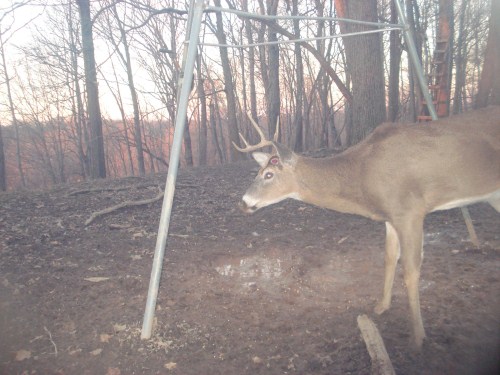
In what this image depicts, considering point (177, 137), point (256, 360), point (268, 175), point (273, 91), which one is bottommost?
point (256, 360)

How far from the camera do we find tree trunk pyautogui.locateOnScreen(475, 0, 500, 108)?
25.7 ft

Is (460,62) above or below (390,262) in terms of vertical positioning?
above

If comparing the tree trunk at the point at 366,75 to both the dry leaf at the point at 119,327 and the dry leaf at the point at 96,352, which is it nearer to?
the dry leaf at the point at 119,327

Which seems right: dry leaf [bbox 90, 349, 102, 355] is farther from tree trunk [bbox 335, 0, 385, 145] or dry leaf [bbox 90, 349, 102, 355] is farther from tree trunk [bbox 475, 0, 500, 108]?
tree trunk [bbox 475, 0, 500, 108]

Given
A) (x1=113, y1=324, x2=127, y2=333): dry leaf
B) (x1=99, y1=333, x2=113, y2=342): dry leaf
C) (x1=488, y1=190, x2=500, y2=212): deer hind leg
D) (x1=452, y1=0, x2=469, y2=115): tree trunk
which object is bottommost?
(x1=99, y1=333, x2=113, y2=342): dry leaf

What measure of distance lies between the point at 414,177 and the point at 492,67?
21.8 feet

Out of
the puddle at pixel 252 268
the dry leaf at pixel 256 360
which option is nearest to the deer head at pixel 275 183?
the puddle at pixel 252 268

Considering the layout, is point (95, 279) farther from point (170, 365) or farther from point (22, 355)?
point (170, 365)

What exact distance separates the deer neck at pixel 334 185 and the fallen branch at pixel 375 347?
0.92 metres

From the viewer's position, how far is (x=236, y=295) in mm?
4027

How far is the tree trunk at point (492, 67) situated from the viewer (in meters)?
7.82

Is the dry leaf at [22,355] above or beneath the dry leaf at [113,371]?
above

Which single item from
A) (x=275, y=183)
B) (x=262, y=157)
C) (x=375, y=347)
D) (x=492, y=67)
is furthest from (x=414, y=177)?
(x=492, y=67)

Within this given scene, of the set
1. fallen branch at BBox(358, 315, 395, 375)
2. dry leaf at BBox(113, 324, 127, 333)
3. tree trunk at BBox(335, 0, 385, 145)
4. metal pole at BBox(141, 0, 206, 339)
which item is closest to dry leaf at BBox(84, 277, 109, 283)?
dry leaf at BBox(113, 324, 127, 333)
